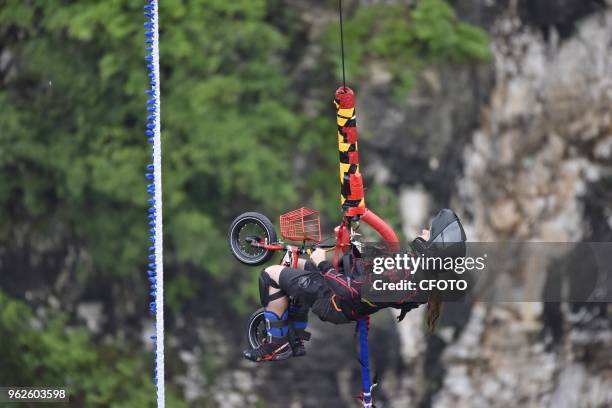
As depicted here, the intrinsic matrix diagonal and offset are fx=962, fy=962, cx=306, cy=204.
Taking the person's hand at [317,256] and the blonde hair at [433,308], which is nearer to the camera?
the blonde hair at [433,308]

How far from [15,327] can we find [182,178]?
4.68 metres

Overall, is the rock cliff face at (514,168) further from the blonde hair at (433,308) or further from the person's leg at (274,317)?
the blonde hair at (433,308)

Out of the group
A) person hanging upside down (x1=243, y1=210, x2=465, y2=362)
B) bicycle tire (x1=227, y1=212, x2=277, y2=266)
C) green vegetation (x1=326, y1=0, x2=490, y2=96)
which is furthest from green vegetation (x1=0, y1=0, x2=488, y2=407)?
person hanging upside down (x1=243, y1=210, x2=465, y2=362)

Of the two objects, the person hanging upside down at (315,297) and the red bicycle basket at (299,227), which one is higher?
the red bicycle basket at (299,227)

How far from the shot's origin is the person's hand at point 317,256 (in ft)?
27.1

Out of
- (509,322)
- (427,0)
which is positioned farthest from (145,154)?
(509,322)

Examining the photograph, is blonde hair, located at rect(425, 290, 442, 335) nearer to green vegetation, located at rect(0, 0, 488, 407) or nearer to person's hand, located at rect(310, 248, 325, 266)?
person's hand, located at rect(310, 248, 325, 266)

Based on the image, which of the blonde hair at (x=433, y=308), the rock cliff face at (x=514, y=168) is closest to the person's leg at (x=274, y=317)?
the blonde hair at (x=433, y=308)

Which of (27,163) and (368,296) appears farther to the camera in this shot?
(27,163)

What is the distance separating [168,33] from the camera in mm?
16000

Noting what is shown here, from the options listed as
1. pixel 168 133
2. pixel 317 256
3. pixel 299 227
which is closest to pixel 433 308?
pixel 317 256

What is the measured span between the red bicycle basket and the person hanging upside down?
0.19 metres

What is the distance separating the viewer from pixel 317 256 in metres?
8.28

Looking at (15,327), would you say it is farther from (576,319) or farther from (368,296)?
(368,296)
